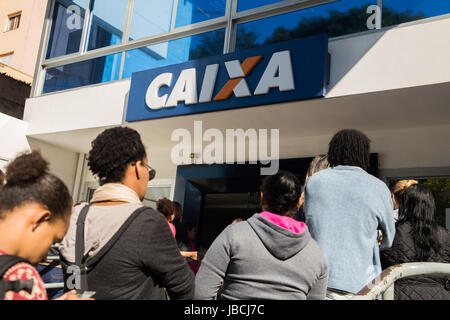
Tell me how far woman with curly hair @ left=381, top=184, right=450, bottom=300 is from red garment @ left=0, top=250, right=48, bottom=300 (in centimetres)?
200

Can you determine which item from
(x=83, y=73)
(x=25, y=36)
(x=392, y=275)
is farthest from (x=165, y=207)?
(x=25, y=36)

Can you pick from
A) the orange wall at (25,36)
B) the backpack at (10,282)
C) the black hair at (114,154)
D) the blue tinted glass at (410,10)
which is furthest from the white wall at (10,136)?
the orange wall at (25,36)

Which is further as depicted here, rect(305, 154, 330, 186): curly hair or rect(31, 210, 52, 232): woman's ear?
rect(305, 154, 330, 186): curly hair

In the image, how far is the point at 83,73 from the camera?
798 centimetres

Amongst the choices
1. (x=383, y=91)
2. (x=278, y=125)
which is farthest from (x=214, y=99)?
(x=383, y=91)

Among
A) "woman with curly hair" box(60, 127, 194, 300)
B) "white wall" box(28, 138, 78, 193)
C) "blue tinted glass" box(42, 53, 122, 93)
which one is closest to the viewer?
"woman with curly hair" box(60, 127, 194, 300)

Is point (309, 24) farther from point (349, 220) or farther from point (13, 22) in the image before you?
point (13, 22)

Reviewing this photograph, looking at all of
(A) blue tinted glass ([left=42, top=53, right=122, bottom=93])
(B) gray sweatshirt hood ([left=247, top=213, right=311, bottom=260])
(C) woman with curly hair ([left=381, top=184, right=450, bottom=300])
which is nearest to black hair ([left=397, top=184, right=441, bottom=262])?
(C) woman with curly hair ([left=381, top=184, right=450, bottom=300])

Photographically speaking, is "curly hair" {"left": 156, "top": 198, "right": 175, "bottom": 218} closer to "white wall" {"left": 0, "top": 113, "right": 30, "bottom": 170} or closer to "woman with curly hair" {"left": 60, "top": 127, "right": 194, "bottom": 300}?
"woman with curly hair" {"left": 60, "top": 127, "right": 194, "bottom": 300}

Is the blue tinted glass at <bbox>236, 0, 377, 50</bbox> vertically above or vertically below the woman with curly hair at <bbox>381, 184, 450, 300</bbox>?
above

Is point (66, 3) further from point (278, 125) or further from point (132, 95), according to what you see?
point (278, 125)

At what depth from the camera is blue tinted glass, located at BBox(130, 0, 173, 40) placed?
7254mm
